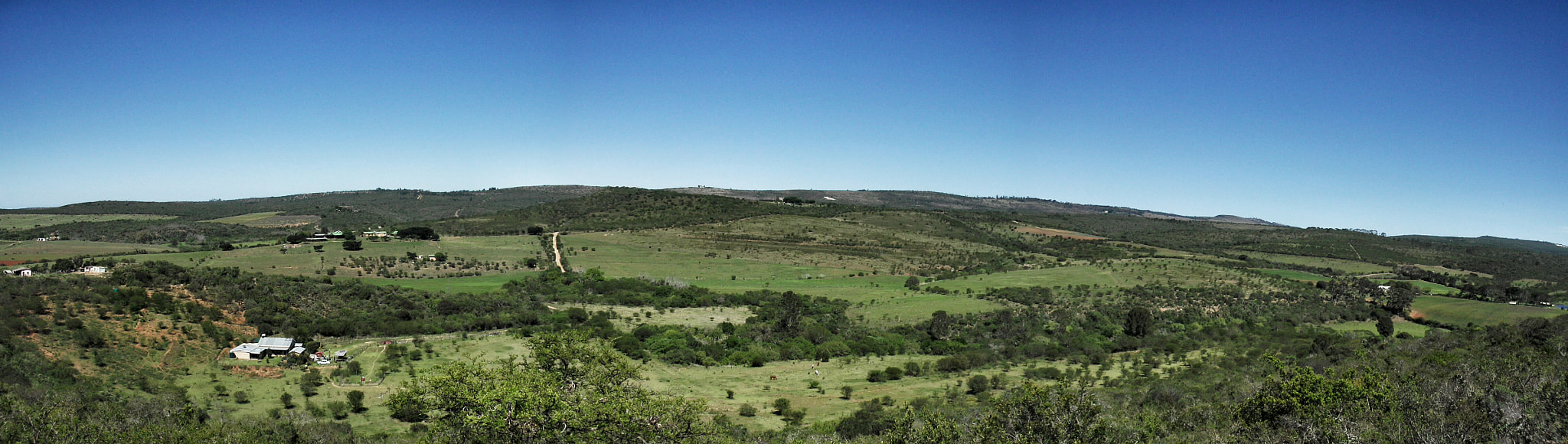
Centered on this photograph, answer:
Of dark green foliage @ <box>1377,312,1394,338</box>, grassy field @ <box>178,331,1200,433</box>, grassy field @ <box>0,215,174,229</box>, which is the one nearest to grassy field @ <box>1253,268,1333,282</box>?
dark green foliage @ <box>1377,312,1394,338</box>

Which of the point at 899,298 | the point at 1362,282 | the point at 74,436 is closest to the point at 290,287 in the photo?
the point at 74,436

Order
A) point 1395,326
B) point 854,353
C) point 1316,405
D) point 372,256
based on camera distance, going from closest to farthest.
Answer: point 1316,405 < point 854,353 < point 1395,326 < point 372,256

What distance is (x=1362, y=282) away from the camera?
6381cm

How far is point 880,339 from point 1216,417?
2357 centimetres

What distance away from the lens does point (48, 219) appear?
12238cm

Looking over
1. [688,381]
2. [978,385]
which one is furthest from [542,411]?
[978,385]

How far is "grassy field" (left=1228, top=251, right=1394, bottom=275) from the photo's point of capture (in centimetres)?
8531

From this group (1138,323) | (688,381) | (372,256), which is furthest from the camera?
(372,256)

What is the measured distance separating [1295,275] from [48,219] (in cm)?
18796

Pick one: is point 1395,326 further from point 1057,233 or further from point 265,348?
point 1057,233

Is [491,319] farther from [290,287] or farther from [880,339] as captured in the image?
[880,339]

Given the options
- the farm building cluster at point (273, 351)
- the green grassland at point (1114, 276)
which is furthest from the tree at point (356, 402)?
the green grassland at point (1114, 276)

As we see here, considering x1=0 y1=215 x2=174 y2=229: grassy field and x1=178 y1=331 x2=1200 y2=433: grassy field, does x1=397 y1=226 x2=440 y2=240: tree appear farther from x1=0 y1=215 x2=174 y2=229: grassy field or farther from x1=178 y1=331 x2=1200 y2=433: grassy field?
x1=0 y1=215 x2=174 y2=229: grassy field

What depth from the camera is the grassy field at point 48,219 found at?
113 meters
